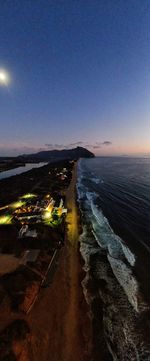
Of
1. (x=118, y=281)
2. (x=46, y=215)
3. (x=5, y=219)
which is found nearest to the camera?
(x=118, y=281)

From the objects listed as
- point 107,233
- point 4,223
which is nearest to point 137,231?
point 107,233

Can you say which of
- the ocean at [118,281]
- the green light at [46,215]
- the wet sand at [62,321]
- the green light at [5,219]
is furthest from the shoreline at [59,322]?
the green light at [5,219]

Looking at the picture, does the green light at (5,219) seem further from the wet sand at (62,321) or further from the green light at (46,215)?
the wet sand at (62,321)

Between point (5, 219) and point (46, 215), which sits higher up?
point (46, 215)

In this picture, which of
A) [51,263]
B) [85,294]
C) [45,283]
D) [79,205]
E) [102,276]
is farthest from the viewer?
[79,205]

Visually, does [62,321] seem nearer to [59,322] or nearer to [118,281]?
[59,322]

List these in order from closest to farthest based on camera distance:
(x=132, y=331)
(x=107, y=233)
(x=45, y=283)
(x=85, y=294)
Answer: (x=132, y=331) < (x=85, y=294) < (x=45, y=283) < (x=107, y=233)

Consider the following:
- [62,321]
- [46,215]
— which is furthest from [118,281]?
[46,215]

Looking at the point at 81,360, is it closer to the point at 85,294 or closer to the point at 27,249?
the point at 85,294

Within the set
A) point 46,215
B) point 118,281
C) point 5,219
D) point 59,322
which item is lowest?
point 118,281
